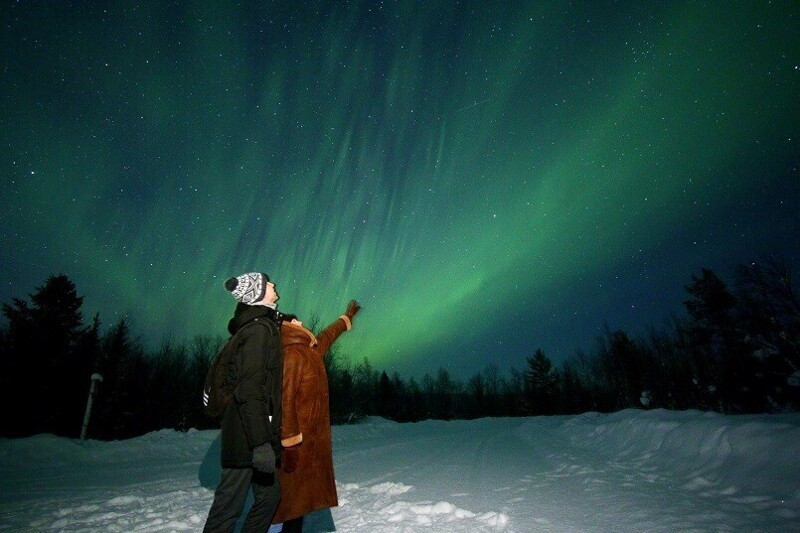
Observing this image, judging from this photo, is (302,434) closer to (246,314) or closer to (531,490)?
(246,314)

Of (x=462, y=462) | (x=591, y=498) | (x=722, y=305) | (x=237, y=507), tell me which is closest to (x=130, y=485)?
(x=237, y=507)

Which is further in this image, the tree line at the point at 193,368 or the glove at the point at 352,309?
the tree line at the point at 193,368

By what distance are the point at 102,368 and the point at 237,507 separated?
30.9 metres

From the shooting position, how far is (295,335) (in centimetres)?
292

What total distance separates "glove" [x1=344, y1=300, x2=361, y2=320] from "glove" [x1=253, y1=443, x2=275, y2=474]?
1.62 meters

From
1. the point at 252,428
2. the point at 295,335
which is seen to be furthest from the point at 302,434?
the point at 295,335

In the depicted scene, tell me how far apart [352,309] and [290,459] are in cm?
156

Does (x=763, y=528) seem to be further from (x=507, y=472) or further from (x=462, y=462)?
(x=462, y=462)

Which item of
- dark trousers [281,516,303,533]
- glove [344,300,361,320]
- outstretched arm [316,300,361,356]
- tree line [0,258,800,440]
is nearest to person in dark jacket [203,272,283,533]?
dark trousers [281,516,303,533]

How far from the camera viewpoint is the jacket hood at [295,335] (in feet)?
9.42

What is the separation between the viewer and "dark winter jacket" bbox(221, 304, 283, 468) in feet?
7.27

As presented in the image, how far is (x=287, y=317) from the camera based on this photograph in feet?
9.86

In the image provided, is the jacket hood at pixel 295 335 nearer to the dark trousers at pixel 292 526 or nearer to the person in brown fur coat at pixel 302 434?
the person in brown fur coat at pixel 302 434

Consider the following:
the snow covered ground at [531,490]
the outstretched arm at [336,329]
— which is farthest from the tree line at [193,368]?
the outstretched arm at [336,329]
